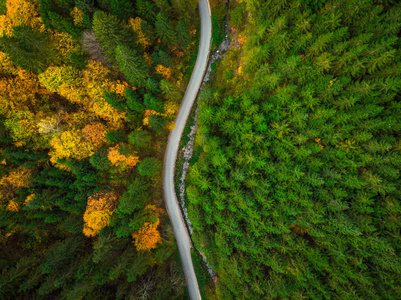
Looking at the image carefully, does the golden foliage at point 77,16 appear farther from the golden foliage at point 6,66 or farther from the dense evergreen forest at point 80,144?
the golden foliage at point 6,66

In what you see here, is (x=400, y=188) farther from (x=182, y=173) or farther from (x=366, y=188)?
(x=182, y=173)

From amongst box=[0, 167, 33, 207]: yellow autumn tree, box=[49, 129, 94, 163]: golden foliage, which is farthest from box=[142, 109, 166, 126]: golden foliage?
box=[0, 167, 33, 207]: yellow autumn tree

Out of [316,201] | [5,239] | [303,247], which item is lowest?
[303,247]

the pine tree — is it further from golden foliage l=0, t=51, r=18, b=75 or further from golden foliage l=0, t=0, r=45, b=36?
golden foliage l=0, t=51, r=18, b=75

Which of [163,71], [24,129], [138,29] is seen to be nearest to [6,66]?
[24,129]

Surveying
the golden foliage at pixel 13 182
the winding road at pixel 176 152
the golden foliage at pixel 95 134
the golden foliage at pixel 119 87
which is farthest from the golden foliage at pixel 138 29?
the golden foliage at pixel 13 182

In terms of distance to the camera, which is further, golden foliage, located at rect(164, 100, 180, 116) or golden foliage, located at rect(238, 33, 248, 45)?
golden foliage, located at rect(164, 100, 180, 116)

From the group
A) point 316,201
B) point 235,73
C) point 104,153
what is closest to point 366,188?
point 316,201

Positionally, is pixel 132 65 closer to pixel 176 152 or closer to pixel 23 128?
pixel 176 152
